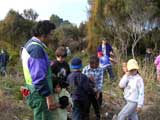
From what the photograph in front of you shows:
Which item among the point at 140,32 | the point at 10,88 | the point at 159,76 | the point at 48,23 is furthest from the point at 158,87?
the point at 140,32

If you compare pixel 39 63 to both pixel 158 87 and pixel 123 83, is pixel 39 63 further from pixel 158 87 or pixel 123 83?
pixel 158 87

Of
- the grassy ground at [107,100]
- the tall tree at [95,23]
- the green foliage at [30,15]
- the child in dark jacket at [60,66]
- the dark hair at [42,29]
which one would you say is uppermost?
the green foliage at [30,15]

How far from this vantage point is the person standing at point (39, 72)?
19.1 feet

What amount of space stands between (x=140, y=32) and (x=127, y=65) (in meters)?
14.6

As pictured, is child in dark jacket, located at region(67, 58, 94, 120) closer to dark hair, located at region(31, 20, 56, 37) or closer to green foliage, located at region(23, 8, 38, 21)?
dark hair, located at region(31, 20, 56, 37)

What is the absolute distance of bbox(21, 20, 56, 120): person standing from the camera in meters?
5.83

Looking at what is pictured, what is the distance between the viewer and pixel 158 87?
39.0 ft

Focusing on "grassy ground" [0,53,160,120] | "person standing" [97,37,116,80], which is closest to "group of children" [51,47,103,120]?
"grassy ground" [0,53,160,120]

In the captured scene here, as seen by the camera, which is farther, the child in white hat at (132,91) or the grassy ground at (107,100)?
the grassy ground at (107,100)

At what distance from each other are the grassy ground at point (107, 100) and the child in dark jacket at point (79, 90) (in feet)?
3.43

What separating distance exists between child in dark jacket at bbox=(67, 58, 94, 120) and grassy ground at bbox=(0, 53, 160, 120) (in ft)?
3.43

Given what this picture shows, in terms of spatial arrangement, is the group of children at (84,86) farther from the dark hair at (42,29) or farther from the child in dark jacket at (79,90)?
the dark hair at (42,29)

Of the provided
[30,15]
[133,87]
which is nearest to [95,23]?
[30,15]

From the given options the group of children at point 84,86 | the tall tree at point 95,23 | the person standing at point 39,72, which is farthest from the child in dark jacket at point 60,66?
the tall tree at point 95,23
